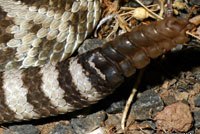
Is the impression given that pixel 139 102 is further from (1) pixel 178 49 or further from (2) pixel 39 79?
(2) pixel 39 79

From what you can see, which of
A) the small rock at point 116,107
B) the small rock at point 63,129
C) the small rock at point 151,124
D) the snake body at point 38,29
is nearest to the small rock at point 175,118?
the small rock at point 151,124

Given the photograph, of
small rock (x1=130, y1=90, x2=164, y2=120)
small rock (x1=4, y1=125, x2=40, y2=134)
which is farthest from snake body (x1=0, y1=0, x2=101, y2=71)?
small rock (x1=130, y1=90, x2=164, y2=120)

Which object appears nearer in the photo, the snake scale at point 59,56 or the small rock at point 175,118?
the snake scale at point 59,56

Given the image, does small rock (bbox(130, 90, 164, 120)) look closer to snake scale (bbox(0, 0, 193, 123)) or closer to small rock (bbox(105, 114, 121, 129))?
small rock (bbox(105, 114, 121, 129))

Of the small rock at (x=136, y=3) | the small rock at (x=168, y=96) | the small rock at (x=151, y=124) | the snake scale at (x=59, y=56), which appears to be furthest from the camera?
the small rock at (x=136, y=3)

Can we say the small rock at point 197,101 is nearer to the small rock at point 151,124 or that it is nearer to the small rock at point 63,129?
the small rock at point 151,124

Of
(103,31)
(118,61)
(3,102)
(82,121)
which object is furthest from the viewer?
(103,31)

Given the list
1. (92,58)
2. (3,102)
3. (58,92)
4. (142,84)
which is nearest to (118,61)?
(92,58)
